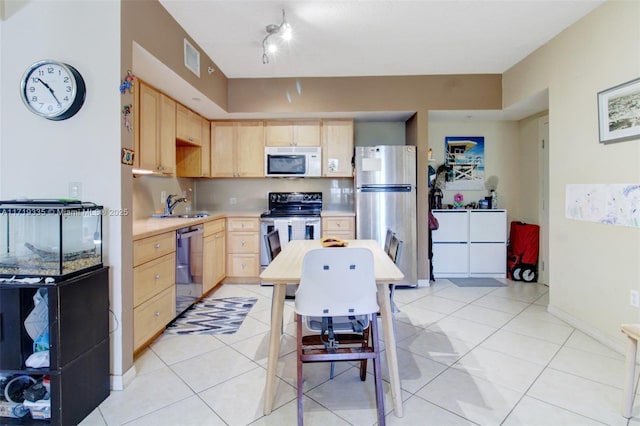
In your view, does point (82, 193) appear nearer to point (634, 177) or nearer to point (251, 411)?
point (251, 411)

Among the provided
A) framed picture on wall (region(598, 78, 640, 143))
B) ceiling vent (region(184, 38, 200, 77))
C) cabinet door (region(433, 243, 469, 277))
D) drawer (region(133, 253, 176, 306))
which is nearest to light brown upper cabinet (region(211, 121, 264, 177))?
ceiling vent (region(184, 38, 200, 77))

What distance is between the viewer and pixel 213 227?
3.69 m

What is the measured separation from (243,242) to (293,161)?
4.11 ft

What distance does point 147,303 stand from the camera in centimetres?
237

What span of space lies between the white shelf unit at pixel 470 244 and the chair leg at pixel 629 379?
2.73 m

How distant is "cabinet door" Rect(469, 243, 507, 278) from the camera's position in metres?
Answer: 4.32

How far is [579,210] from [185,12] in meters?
3.64

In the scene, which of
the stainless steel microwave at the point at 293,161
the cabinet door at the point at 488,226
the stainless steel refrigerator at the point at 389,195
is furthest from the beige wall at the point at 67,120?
the cabinet door at the point at 488,226

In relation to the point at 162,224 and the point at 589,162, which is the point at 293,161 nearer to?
the point at 162,224

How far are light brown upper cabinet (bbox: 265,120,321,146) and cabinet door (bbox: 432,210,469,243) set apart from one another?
6.39 feet

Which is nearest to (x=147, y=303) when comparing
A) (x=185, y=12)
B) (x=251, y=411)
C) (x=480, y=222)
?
(x=251, y=411)

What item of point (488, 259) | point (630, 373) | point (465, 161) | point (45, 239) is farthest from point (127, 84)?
point (488, 259)

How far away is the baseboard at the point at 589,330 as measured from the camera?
234 centimetres

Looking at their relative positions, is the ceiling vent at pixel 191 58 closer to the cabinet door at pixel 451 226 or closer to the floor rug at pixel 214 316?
the floor rug at pixel 214 316
